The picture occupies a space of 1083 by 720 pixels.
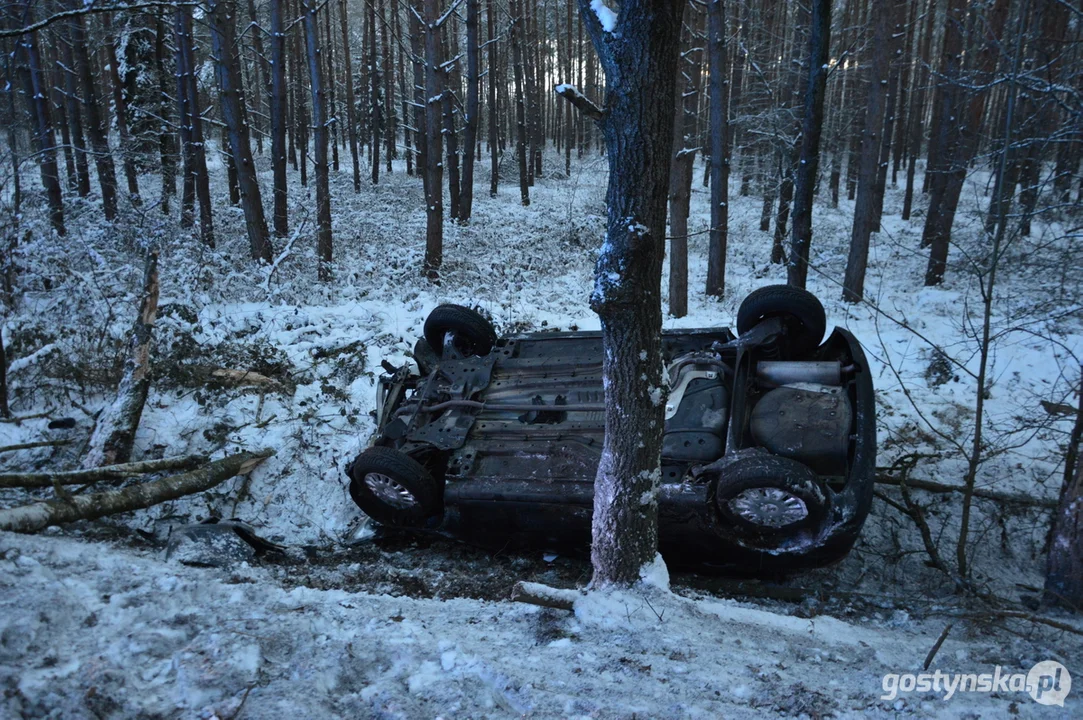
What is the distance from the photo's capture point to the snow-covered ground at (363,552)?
242cm

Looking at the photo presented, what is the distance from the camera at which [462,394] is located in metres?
5.47

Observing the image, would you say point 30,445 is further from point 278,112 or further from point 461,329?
point 278,112

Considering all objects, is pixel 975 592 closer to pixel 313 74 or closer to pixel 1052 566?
pixel 1052 566

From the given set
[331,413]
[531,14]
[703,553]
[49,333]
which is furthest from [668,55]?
[531,14]

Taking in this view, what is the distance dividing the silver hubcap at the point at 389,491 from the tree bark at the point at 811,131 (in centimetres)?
516

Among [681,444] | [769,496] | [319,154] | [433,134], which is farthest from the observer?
[319,154]

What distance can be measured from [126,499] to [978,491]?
6.34 meters

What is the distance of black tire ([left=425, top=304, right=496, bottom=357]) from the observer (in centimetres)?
621

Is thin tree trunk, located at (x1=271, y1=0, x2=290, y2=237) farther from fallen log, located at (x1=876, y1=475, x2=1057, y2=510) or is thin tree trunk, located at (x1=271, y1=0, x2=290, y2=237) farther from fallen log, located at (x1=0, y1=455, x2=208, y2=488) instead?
fallen log, located at (x1=876, y1=475, x2=1057, y2=510)

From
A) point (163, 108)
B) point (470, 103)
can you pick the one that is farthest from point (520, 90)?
point (163, 108)

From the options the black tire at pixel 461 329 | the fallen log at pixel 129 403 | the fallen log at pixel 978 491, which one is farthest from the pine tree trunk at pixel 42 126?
the fallen log at pixel 978 491

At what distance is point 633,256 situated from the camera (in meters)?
2.64

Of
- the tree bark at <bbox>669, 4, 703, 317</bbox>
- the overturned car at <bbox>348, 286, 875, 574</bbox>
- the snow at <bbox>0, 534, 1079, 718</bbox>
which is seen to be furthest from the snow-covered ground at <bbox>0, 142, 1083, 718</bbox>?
the tree bark at <bbox>669, 4, 703, 317</bbox>

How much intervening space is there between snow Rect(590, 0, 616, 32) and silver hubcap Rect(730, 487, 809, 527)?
8.39 feet
